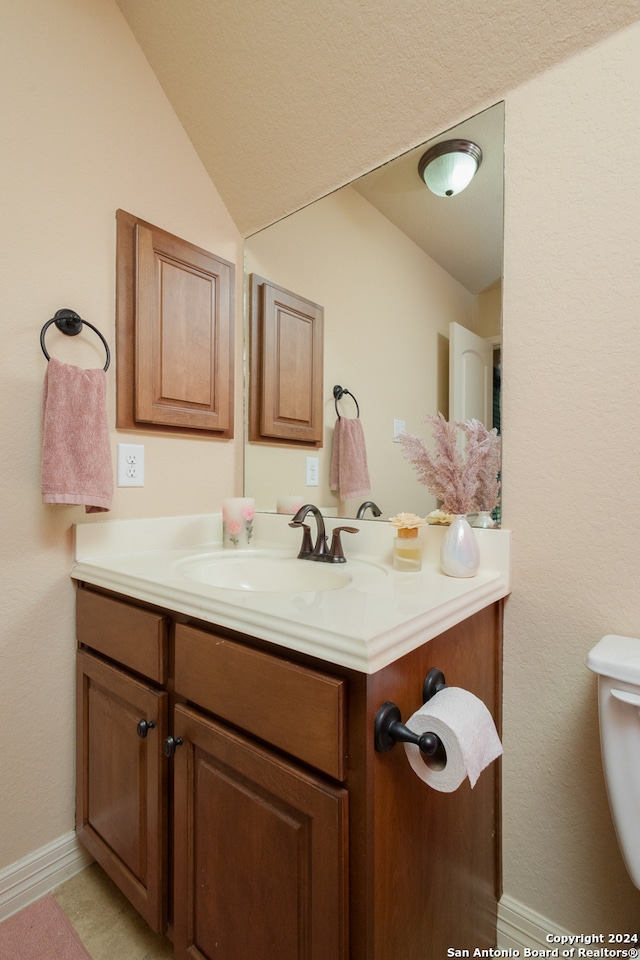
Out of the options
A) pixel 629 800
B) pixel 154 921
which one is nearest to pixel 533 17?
pixel 629 800

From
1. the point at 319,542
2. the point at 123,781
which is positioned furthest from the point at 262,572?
the point at 123,781

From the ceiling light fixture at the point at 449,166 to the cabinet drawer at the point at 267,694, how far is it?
1151 mm

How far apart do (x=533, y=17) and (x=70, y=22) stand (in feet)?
3.68

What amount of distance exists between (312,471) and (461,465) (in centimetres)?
52

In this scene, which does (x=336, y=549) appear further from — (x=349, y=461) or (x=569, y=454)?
(x=569, y=454)

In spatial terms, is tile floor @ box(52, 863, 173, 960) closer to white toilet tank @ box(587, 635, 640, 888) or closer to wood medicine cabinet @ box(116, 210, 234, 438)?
white toilet tank @ box(587, 635, 640, 888)

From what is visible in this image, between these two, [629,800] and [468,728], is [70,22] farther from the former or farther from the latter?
[629,800]

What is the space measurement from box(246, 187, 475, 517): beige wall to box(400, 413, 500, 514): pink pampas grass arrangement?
0.26ft

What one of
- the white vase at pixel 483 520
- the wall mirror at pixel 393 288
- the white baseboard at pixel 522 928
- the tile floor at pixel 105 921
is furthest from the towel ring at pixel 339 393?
the tile floor at pixel 105 921

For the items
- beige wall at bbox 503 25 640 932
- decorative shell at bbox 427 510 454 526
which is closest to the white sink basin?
decorative shell at bbox 427 510 454 526

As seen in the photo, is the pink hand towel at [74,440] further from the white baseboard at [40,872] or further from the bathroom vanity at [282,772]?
the white baseboard at [40,872]

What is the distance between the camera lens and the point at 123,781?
999mm

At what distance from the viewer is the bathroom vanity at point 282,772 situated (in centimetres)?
62

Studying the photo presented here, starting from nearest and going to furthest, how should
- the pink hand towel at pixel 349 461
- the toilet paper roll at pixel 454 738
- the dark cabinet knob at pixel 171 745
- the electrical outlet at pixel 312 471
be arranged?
the toilet paper roll at pixel 454 738
the dark cabinet knob at pixel 171 745
the pink hand towel at pixel 349 461
the electrical outlet at pixel 312 471
